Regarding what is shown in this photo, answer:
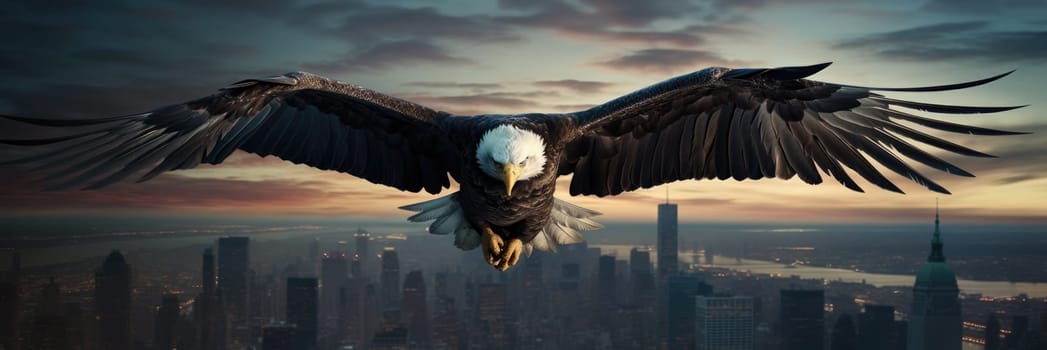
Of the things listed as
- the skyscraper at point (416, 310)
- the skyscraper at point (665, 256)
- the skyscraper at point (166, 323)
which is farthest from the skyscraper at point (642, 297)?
the skyscraper at point (166, 323)

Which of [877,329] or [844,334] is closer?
[877,329]

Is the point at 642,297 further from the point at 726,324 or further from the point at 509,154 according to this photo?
the point at 509,154

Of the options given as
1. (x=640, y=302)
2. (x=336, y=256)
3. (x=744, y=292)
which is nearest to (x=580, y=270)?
(x=640, y=302)

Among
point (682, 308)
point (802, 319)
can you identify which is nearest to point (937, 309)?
point (802, 319)

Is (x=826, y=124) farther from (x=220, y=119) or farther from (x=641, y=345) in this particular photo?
Answer: (x=641, y=345)

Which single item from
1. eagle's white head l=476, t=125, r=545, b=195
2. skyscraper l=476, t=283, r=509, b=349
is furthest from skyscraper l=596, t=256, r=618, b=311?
eagle's white head l=476, t=125, r=545, b=195

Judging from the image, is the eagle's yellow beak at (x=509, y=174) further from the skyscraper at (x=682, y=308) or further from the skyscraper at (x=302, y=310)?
the skyscraper at (x=682, y=308)
